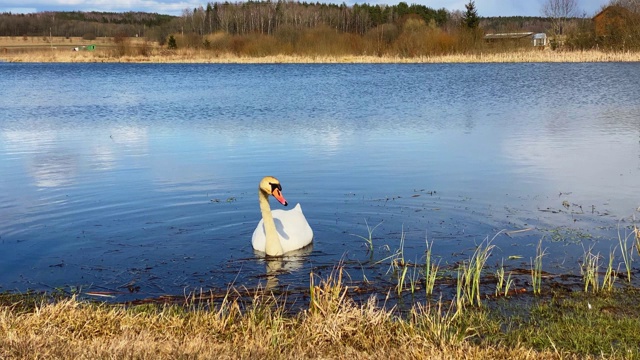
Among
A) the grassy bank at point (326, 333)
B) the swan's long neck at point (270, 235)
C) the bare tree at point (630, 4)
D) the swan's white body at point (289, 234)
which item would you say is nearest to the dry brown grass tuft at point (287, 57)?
the bare tree at point (630, 4)

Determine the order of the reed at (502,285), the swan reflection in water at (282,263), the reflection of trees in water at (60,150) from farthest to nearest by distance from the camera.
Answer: the reflection of trees in water at (60,150) < the swan reflection in water at (282,263) < the reed at (502,285)

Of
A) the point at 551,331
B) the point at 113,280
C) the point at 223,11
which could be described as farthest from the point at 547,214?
the point at 223,11

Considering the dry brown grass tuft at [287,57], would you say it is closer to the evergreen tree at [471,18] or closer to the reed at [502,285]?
the evergreen tree at [471,18]

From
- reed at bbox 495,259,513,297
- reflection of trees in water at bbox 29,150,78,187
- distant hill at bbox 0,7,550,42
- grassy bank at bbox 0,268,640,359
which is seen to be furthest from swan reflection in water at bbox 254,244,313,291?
distant hill at bbox 0,7,550,42

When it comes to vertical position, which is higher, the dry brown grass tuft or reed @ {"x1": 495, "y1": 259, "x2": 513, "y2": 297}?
the dry brown grass tuft

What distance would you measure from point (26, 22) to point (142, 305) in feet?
489

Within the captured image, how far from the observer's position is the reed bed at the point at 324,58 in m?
49.2

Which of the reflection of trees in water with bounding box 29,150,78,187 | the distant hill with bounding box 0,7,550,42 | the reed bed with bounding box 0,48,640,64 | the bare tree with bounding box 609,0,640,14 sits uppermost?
the distant hill with bounding box 0,7,550,42

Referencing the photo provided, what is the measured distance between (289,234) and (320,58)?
55.2m

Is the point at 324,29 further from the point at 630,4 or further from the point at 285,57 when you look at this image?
the point at 630,4

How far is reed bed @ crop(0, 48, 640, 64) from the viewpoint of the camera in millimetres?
49156

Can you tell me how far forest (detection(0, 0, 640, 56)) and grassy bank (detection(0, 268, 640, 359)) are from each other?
1947 inches

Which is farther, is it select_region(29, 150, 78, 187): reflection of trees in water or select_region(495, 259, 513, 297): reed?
select_region(29, 150, 78, 187): reflection of trees in water

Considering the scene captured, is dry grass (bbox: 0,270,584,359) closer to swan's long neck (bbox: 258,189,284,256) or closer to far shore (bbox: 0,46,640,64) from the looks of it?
swan's long neck (bbox: 258,189,284,256)
